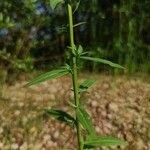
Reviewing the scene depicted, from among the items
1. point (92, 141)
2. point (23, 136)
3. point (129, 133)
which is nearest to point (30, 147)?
point (23, 136)

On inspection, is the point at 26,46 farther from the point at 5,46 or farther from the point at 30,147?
the point at 30,147

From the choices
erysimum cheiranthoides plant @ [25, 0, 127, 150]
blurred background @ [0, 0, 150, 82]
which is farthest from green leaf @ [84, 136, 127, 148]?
blurred background @ [0, 0, 150, 82]

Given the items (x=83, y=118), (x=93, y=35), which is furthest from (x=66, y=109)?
(x=83, y=118)

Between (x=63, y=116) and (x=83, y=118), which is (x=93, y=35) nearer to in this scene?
(x=63, y=116)

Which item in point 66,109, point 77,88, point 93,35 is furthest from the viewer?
point 93,35

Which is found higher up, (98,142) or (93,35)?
(98,142)

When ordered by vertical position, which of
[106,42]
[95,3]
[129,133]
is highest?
[95,3]
